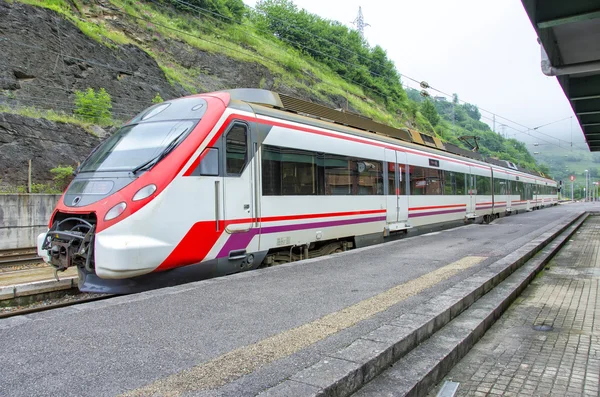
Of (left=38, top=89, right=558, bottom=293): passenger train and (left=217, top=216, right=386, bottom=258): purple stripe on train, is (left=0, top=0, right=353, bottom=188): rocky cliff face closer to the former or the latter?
(left=38, top=89, right=558, bottom=293): passenger train

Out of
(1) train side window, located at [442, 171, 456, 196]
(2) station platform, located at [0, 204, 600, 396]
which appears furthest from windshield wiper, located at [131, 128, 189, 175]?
(1) train side window, located at [442, 171, 456, 196]

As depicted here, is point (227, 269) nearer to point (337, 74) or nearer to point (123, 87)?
point (123, 87)

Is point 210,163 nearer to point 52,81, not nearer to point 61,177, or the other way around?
point 61,177

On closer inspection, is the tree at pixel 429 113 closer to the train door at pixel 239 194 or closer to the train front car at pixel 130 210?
the train door at pixel 239 194

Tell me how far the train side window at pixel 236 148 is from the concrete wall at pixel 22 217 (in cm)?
1023

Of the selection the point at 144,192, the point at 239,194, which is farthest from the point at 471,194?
the point at 144,192

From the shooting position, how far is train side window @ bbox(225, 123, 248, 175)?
22.5ft

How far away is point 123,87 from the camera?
2172 centimetres

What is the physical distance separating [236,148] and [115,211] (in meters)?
2.21

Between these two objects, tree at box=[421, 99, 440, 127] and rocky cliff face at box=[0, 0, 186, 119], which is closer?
rocky cliff face at box=[0, 0, 186, 119]

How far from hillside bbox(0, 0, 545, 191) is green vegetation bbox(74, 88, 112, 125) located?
0.18 ft

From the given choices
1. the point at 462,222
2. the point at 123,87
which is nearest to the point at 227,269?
the point at 462,222

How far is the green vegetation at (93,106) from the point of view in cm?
1888

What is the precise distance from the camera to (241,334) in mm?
3881
